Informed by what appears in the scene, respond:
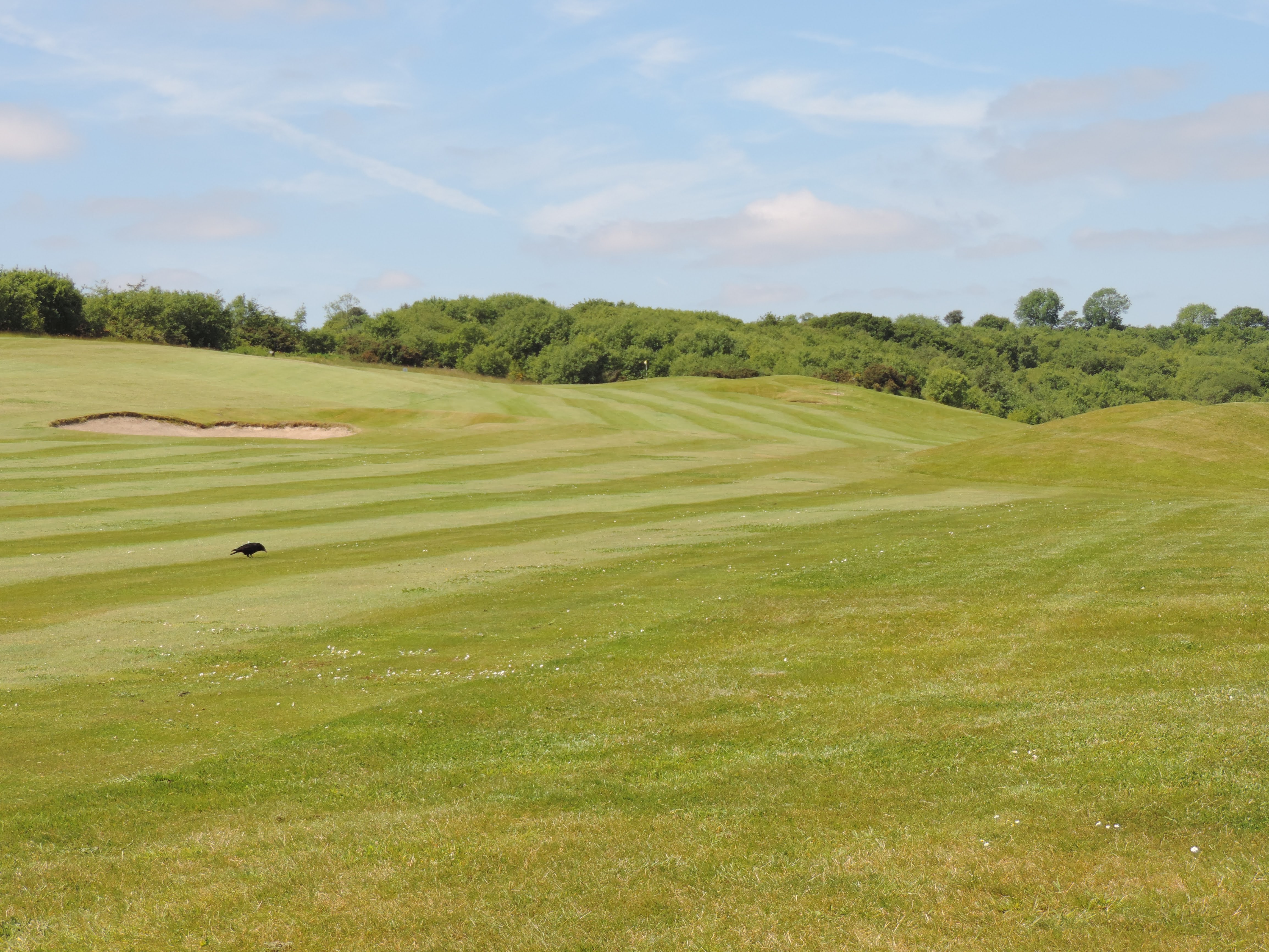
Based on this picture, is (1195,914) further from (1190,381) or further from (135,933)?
(1190,381)

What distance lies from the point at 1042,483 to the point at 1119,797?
44912 mm

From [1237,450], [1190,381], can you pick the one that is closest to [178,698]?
[1237,450]

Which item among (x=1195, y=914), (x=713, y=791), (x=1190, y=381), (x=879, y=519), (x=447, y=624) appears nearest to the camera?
(x=1195, y=914)

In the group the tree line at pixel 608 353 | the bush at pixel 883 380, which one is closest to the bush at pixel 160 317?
the tree line at pixel 608 353

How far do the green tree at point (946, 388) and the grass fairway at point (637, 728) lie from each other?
110051mm

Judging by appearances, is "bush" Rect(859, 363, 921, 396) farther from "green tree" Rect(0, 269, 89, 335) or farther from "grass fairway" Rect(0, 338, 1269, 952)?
"grass fairway" Rect(0, 338, 1269, 952)

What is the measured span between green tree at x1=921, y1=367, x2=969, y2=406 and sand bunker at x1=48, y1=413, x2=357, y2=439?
97665 mm

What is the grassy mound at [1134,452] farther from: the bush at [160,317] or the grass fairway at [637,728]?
the bush at [160,317]

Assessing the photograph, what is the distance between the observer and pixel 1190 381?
184250 millimetres

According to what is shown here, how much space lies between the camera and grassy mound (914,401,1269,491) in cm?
5406

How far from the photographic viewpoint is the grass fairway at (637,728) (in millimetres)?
9758

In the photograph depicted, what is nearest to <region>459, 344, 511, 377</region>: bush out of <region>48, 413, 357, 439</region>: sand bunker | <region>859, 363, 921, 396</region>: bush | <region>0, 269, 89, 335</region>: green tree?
<region>859, 363, 921, 396</region>: bush

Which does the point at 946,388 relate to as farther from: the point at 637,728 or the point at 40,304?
the point at 637,728

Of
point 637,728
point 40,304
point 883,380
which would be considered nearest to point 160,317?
point 40,304
